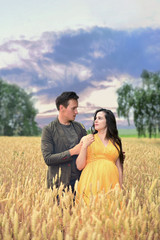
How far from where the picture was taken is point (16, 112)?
49.1 meters

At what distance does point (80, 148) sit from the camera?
11.3 feet

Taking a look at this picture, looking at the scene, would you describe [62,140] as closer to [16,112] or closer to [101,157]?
[101,157]

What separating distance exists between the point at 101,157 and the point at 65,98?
95cm

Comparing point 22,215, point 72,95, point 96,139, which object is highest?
point 72,95

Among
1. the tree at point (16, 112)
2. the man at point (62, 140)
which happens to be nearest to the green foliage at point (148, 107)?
the man at point (62, 140)

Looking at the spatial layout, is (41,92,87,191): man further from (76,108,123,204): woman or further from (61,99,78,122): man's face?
(76,108,123,204): woman

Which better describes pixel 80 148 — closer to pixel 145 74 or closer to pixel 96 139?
pixel 96 139

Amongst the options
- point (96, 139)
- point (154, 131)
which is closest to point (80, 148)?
point (96, 139)

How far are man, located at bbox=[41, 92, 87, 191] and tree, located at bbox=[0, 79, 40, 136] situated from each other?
142 feet

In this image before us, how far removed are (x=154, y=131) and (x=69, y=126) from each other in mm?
22004

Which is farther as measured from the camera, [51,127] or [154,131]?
[154,131]

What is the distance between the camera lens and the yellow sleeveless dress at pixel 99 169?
329 centimetres

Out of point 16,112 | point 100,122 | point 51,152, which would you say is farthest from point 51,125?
point 16,112

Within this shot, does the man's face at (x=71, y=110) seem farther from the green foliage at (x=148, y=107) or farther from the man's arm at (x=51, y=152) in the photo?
the green foliage at (x=148, y=107)
